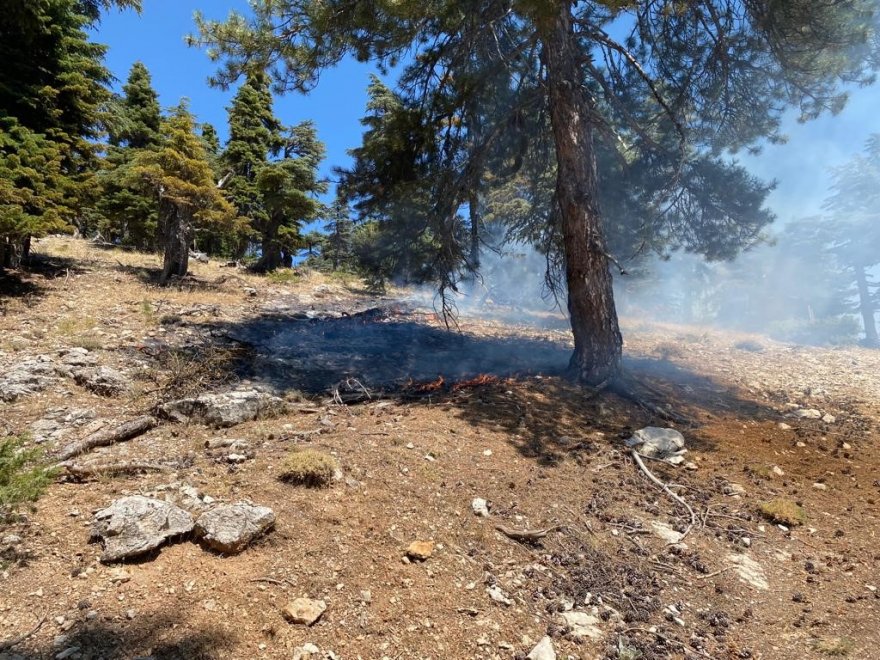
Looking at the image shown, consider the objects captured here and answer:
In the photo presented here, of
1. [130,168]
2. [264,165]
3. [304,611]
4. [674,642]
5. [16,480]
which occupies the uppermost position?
[264,165]

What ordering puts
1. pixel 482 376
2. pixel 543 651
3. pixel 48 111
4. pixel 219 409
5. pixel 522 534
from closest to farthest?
pixel 543 651
pixel 522 534
pixel 219 409
pixel 482 376
pixel 48 111

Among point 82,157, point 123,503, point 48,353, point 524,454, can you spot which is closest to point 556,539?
point 524,454

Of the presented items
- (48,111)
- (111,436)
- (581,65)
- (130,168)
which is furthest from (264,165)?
(111,436)

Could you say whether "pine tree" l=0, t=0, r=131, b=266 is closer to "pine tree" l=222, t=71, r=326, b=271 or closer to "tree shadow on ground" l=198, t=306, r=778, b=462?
"tree shadow on ground" l=198, t=306, r=778, b=462

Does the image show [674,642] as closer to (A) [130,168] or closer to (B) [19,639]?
(B) [19,639]

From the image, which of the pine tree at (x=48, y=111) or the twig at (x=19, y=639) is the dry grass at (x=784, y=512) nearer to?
the twig at (x=19, y=639)

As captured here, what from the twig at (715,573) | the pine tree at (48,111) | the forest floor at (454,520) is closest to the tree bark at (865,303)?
the forest floor at (454,520)

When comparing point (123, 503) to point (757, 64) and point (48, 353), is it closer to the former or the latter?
point (48, 353)

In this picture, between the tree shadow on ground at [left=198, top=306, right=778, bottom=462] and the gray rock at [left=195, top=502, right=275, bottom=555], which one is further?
the tree shadow on ground at [left=198, top=306, right=778, bottom=462]

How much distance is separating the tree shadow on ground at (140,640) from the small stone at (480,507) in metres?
1.82

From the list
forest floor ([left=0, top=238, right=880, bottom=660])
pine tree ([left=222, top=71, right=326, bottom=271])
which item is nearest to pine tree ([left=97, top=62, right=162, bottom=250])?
pine tree ([left=222, top=71, right=326, bottom=271])

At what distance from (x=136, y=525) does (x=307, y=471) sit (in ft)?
3.68

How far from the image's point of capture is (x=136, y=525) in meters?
2.60

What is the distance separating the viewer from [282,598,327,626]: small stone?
226 centimetres
